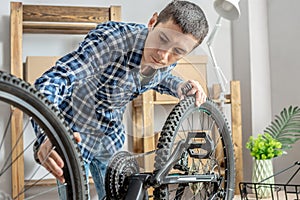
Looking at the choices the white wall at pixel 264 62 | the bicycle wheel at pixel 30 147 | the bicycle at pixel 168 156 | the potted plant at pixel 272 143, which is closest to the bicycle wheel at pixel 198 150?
the bicycle at pixel 168 156

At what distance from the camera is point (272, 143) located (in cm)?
160

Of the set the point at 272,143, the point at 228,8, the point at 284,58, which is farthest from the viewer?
the point at 284,58

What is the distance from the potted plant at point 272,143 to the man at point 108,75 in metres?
1.22

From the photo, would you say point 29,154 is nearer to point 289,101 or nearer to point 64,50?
point 64,50

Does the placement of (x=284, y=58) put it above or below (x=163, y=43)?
above

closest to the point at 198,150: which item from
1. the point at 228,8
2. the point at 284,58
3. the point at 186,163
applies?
the point at 186,163

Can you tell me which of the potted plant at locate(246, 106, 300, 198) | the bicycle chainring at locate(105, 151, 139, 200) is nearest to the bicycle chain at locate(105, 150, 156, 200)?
the bicycle chainring at locate(105, 151, 139, 200)

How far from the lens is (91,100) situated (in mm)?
347

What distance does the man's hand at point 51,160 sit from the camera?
0.31 metres

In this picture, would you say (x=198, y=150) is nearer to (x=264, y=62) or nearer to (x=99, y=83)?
(x=99, y=83)

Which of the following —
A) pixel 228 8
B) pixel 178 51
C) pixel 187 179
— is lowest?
pixel 187 179

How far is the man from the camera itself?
33 cm

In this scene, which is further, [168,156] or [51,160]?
[168,156]

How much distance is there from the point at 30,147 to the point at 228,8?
2.55ft
